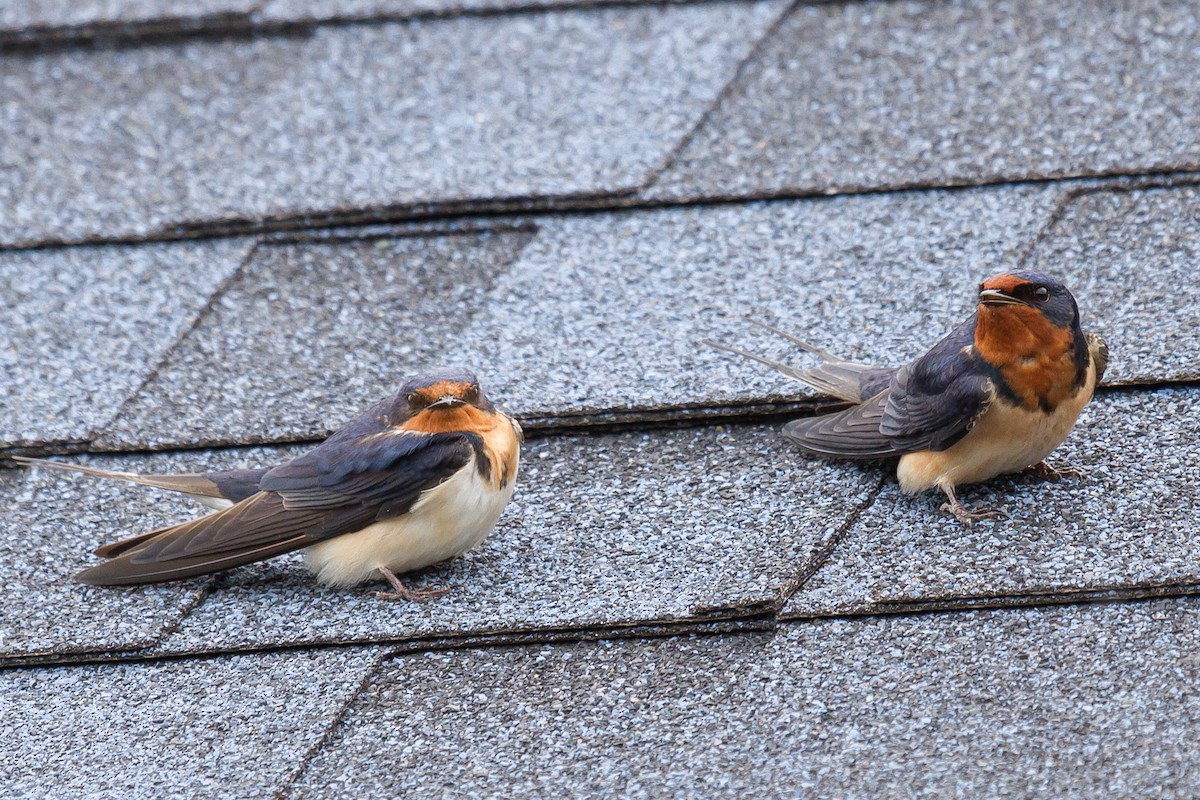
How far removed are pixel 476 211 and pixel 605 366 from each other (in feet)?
2.90

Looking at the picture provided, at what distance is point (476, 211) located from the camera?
4391mm

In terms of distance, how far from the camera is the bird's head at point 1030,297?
3.31 meters

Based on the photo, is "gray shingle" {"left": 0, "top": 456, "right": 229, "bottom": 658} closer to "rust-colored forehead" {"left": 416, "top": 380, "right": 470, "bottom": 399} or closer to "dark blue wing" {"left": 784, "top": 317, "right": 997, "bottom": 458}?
"rust-colored forehead" {"left": 416, "top": 380, "right": 470, "bottom": 399}

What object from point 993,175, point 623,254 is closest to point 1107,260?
point 993,175

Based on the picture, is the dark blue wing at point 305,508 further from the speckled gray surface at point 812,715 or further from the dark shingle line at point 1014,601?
the dark shingle line at point 1014,601

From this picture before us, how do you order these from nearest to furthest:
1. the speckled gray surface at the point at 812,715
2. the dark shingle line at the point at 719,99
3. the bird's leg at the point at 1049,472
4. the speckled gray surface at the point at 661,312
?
the speckled gray surface at the point at 812,715
the bird's leg at the point at 1049,472
the speckled gray surface at the point at 661,312
the dark shingle line at the point at 719,99

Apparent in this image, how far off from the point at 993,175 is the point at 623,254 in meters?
1.03

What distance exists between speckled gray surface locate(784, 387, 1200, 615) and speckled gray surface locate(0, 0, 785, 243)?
1.56m

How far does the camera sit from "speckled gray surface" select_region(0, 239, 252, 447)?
3.88 m

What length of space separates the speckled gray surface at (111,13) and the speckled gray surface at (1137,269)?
305cm

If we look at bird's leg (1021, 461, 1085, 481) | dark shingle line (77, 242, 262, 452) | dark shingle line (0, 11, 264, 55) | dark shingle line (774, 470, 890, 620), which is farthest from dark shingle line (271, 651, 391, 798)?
dark shingle line (0, 11, 264, 55)

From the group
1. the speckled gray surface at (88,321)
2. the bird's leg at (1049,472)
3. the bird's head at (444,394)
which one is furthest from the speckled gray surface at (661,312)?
the bird's leg at (1049,472)

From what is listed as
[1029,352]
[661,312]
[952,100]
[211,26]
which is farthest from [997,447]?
[211,26]

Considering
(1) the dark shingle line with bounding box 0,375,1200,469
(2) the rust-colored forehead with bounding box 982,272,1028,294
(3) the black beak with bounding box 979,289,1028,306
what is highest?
(2) the rust-colored forehead with bounding box 982,272,1028,294
